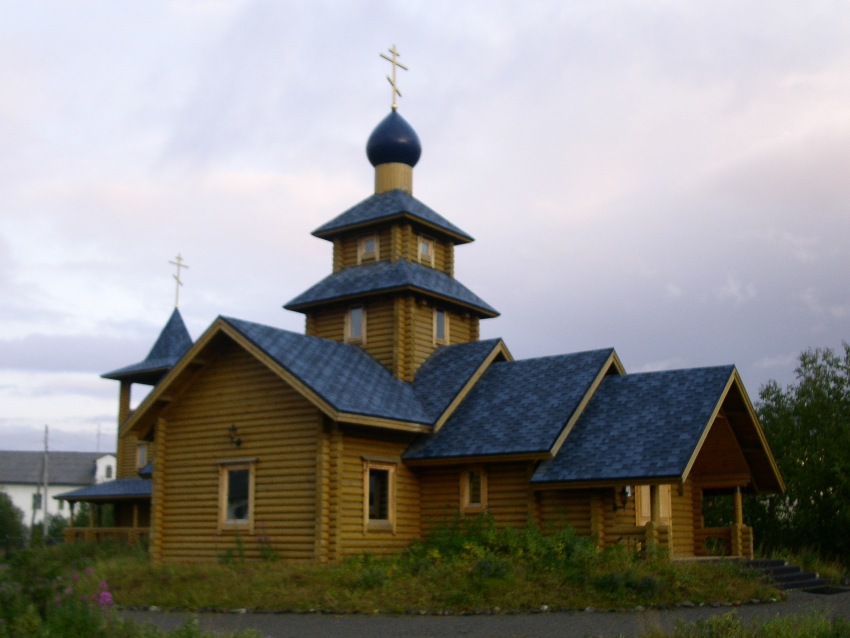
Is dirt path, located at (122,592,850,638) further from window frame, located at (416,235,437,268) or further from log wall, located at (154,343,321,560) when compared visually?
window frame, located at (416,235,437,268)

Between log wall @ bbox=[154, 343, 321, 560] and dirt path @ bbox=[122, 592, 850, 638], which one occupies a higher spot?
log wall @ bbox=[154, 343, 321, 560]

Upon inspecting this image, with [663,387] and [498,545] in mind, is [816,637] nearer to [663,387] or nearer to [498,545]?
[498,545]

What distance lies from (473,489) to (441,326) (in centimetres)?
624

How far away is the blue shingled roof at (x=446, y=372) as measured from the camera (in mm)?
25000

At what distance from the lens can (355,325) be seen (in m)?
27.9

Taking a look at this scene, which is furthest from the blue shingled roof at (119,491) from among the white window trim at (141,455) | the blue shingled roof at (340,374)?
the blue shingled roof at (340,374)

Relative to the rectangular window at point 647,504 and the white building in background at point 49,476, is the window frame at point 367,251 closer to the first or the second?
the rectangular window at point 647,504

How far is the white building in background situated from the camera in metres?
81.2

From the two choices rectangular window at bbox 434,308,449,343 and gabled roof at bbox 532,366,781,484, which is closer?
gabled roof at bbox 532,366,781,484

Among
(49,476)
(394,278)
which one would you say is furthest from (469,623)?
(49,476)

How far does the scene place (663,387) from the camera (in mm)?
23844

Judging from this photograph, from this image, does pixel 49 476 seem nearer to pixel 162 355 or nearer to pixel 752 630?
pixel 162 355

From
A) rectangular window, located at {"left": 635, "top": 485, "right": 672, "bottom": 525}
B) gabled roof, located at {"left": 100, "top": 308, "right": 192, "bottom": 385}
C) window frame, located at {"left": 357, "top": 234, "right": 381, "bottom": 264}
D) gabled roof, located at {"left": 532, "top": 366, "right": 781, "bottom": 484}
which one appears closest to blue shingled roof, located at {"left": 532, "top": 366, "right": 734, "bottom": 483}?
gabled roof, located at {"left": 532, "top": 366, "right": 781, "bottom": 484}

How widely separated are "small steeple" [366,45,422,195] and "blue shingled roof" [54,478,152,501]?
16.2 meters
